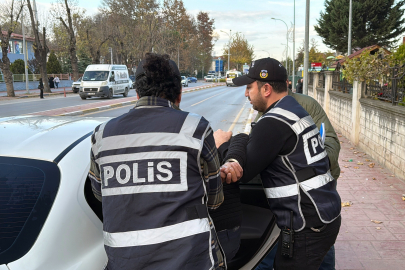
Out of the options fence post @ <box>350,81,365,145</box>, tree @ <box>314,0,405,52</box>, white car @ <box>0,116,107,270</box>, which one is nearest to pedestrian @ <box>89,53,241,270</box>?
white car @ <box>0,116,107,270</box>

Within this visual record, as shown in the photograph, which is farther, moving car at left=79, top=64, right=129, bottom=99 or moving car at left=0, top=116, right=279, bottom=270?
moving car at left=79, top=64, right=129, bottom=99

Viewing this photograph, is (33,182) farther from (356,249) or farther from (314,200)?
(356,249)

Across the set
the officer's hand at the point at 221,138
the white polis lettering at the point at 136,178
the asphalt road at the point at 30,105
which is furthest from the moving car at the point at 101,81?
the white polis lettering at the point at 136,178

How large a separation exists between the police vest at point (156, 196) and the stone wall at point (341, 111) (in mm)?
10512

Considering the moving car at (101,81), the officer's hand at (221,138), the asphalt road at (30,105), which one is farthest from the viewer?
the moving car at (101,81)

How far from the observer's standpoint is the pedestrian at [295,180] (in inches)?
83.4

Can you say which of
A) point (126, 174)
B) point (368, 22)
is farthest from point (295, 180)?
point (368, 22)

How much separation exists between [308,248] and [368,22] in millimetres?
39236

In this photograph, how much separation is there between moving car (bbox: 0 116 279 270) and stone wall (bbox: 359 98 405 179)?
6368 mm

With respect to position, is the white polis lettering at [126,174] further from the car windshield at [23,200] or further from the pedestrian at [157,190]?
the car windshield at [23,200]

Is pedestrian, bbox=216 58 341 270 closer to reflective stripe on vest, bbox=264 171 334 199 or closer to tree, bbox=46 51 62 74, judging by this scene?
reflective stripe on vest, bbox=264 171 334 199

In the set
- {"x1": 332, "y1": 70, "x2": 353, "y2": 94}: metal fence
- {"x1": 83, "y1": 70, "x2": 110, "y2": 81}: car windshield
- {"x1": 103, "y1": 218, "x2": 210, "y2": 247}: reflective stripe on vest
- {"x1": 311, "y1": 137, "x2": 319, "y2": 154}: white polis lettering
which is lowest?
{"x1": 103, "y1": 218, "x2": 210, "y2": 247}: reflective stripe on vest

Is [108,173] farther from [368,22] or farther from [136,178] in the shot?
[368,22]

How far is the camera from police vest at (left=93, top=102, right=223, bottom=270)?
5.46 ft
